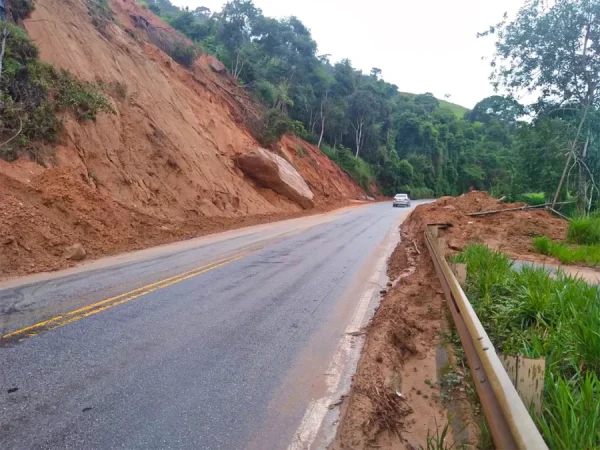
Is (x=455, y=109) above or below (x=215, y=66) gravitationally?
above

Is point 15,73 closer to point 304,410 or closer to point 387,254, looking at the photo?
point 387,254

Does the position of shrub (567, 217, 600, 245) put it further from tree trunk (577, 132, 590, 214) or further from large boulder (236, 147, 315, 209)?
large boulder (236, 147, 315, 209)

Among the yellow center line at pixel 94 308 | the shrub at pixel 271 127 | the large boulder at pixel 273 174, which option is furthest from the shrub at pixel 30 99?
the shrub at pixel 271 127

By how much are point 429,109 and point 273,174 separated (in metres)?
62.7

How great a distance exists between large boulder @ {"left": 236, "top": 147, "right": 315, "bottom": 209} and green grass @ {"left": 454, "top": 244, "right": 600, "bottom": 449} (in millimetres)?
20264

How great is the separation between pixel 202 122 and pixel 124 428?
2380 cm

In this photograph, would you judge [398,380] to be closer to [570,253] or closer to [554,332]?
[554,332]

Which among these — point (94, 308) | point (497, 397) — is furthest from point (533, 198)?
point (497, 397)

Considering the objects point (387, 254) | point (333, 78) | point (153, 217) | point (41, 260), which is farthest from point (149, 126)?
point (333, 78)

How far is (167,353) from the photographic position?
4.77 metres

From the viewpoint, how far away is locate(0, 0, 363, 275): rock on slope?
1117cm

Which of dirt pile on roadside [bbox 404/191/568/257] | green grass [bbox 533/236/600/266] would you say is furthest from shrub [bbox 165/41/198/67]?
green grass [bbox 533/236/600/266]

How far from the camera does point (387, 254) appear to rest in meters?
12.2

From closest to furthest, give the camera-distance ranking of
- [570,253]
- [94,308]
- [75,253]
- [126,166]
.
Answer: [94,308] < [570,253] < [75,253] < [126,166]
